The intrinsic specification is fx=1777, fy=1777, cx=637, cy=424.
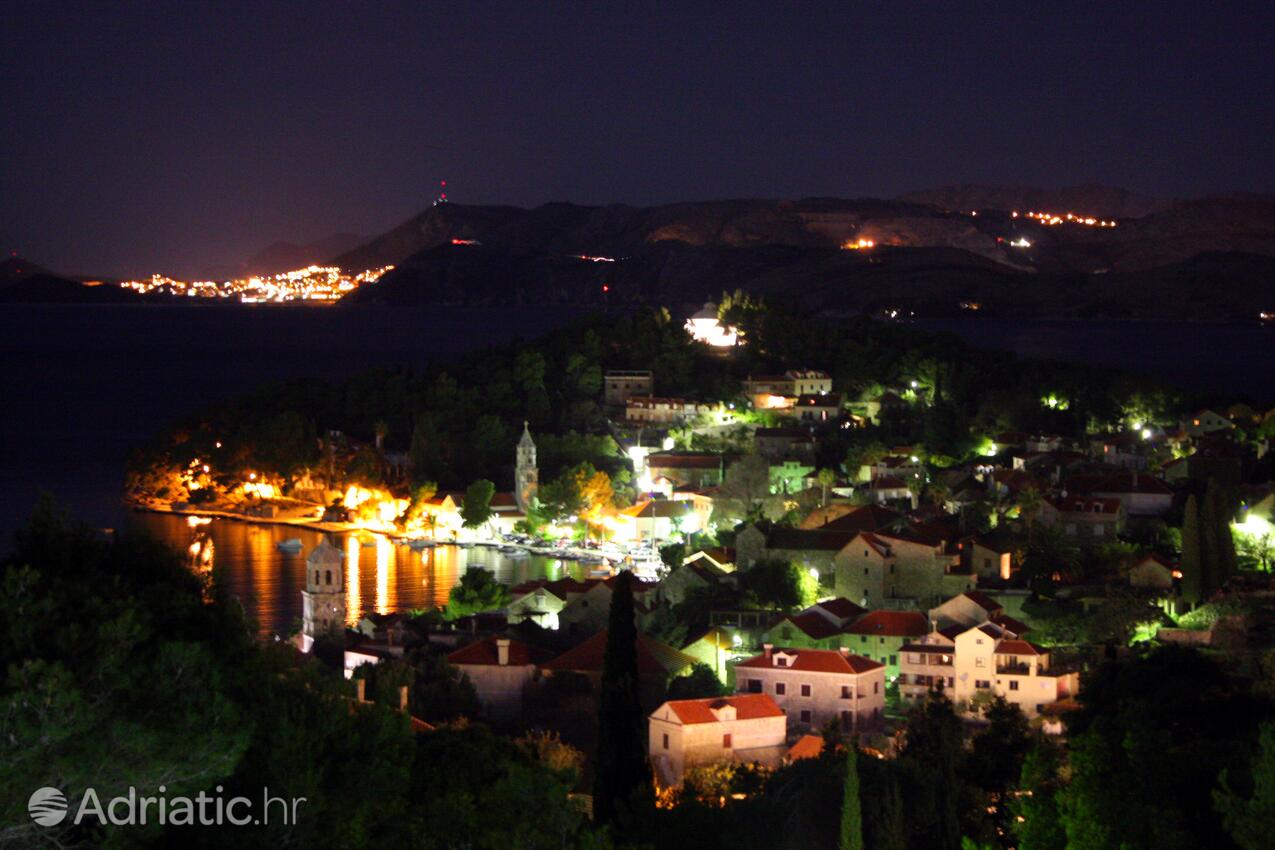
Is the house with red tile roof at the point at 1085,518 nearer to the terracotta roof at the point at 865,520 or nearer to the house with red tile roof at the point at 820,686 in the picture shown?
the terracotta roof at the point at 865,520

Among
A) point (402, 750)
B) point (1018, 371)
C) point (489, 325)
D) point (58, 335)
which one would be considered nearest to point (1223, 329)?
point (489, 325)

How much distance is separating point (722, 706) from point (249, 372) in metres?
44.2

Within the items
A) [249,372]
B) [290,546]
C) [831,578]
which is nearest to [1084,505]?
[831,578]

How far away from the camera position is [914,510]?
18359 mm

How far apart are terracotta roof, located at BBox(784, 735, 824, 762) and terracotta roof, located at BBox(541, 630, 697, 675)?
174cm

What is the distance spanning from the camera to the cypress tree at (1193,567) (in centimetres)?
1362

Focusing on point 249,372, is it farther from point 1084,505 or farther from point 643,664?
point 643,664

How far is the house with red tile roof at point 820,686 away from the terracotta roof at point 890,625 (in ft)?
3.57

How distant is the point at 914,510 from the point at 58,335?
2721 inches

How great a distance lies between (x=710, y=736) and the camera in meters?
10.6

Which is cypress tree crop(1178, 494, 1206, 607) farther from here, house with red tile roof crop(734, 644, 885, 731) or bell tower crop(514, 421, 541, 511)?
bell tower crop(514, 421, 541, 511)

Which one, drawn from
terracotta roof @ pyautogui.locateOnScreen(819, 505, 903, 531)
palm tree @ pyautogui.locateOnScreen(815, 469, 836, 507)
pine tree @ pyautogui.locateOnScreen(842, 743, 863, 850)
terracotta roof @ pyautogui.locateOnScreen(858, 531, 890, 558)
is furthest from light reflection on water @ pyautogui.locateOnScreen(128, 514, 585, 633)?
pine tree @ pyautogui.locateOnScreen(842, 743, 863, 850)

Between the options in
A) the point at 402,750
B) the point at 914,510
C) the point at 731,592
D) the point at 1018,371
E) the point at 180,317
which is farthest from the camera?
the point at 180,317

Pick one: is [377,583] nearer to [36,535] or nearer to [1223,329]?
[36,535]
